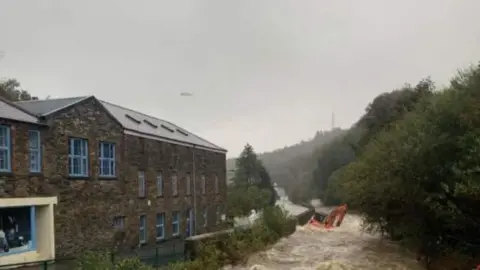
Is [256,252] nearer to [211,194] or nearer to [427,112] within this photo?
[427,112]

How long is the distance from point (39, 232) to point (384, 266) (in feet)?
38.9

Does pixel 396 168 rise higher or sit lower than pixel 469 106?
lower

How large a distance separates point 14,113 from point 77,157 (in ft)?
11.8

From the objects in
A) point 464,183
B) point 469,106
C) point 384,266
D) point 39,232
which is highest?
point 469,106

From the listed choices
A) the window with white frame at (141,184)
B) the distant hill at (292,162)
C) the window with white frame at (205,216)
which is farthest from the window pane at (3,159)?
the distant hill at (292,162)

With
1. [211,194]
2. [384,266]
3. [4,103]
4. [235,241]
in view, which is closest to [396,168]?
[384,266]

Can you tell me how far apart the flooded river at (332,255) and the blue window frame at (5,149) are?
26.7ft

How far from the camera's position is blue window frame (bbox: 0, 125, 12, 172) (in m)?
18.3

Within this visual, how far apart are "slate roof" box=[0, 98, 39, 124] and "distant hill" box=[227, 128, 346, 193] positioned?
75136 mm

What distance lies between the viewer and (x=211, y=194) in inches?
1522

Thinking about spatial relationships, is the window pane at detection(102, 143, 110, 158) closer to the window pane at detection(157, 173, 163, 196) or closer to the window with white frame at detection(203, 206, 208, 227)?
the window pane at detection(157, 173, 163, 196)

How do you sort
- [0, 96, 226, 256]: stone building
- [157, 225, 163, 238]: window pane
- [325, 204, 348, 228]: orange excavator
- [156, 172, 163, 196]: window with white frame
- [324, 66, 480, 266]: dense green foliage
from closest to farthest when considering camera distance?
1. [324, 66, 480, 266]: dense green foliage
2. [0, 96, 226, 256]: stone building
3. [157, 225, 163, 238]: window pane
4. [156, 172, 163, 196]: window with white frame
5. [325, 204, 348, 228]: orange excavator

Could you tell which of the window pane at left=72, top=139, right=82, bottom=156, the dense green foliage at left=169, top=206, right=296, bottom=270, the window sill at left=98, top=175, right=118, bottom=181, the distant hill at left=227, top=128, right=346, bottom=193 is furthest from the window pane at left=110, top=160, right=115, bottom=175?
the distant hill at left=227, top=128, right=346, bottom=193

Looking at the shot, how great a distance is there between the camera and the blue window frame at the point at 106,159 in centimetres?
2380
